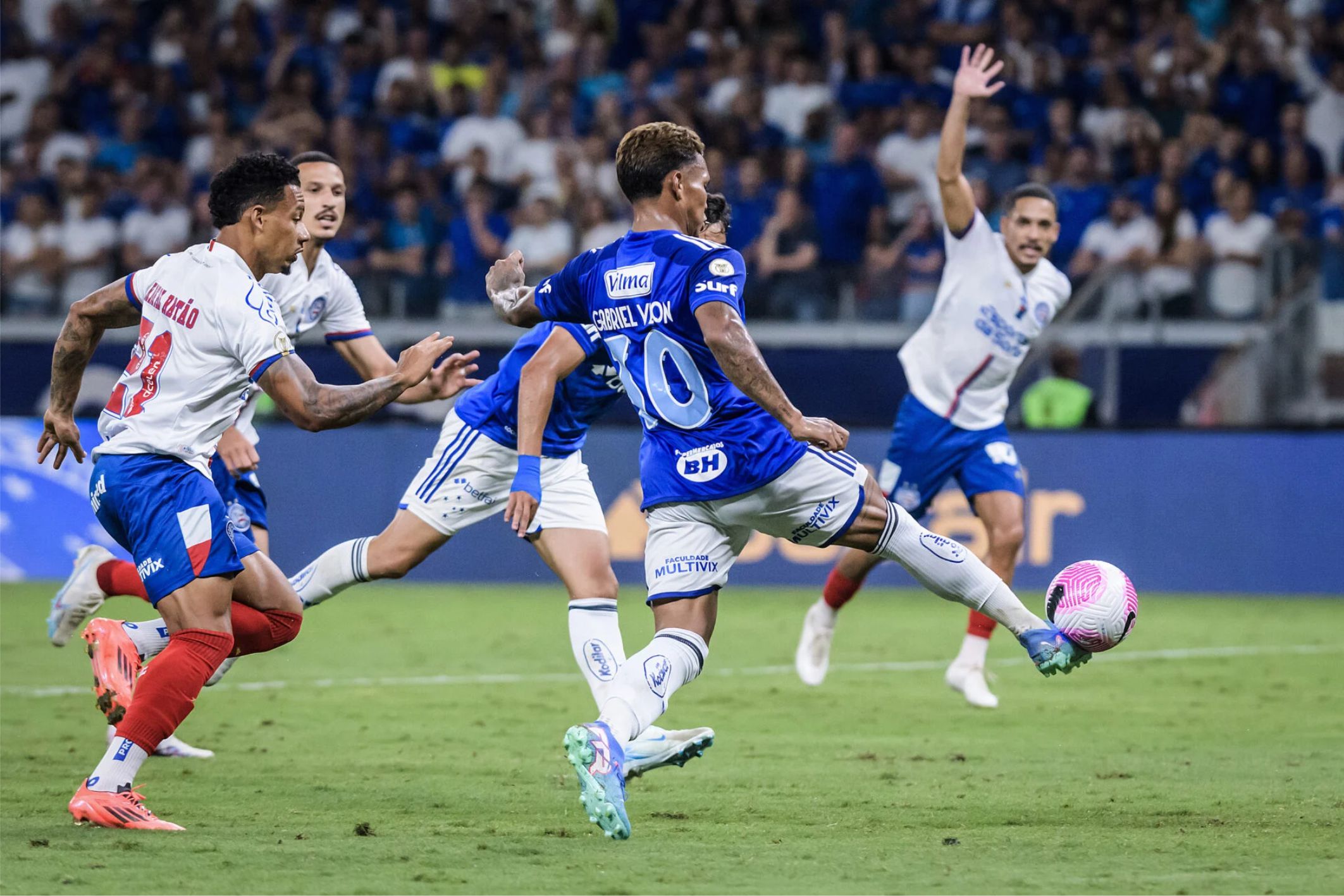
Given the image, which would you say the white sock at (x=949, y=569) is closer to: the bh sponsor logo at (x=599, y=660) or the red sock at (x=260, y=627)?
the bh sponsor logo at (x=599, y=660)

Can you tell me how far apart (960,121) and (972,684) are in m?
2.85

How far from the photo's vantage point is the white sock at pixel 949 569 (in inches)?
243

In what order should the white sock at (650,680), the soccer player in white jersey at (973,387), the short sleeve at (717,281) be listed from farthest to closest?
the soccer player in white jersey at (973,387), the short sleeve at (717,281), the white sock at (650,680)

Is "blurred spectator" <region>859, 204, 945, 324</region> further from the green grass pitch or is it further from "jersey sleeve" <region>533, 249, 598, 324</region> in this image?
"jersey sleeve" <region>533, 249, 598, 324</region>

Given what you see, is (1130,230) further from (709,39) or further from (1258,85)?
(709,39)

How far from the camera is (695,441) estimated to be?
591 cm

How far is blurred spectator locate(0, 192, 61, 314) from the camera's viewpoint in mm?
16188

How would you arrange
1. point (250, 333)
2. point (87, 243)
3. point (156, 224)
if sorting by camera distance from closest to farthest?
point (250, 333)
point (87, 243)
point (156, 224)

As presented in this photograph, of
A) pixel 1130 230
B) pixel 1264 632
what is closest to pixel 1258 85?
pixel 1130 230

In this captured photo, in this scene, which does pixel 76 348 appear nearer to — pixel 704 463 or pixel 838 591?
pixel 704 463

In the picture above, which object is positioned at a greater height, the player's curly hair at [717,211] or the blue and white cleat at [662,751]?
the player's curly hair at [717,211]

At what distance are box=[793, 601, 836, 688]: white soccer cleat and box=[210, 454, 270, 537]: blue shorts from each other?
9.79 ft

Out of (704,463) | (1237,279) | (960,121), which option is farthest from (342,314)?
Answer: (1237,279)

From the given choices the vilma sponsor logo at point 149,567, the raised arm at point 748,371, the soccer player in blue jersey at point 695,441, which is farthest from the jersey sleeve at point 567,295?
the vilma sponsor logo at point 149,567
